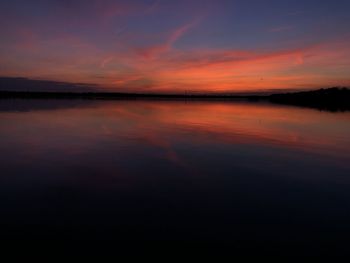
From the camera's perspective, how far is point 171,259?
5.39 m

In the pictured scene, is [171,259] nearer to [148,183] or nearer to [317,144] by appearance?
[148,183]

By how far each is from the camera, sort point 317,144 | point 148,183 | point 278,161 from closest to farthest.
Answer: point 148,183 → point 278,161 → point 317,144

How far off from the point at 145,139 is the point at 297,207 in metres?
12.9

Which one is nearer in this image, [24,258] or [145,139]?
[24,258]

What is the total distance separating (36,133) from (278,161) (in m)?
16.8

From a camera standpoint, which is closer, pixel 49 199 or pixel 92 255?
pixel 92 255

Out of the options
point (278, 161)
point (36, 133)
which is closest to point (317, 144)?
point (278, 161)

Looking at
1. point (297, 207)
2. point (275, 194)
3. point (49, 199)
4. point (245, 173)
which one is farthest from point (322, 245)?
point (49, 199)

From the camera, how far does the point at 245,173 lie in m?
11.5

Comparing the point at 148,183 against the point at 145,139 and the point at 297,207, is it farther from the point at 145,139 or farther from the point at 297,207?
the point at 145,139

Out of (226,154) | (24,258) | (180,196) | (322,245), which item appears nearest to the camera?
(24,258)

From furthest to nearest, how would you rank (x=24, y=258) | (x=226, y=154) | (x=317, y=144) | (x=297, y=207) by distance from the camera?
(x=317, y=144) → (x=226, y=154) → (x=297, y=207) → (x=24, y=258)

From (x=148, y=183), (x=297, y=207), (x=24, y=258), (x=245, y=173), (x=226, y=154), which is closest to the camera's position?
(x=24, y=258)

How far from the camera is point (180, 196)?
8.85 metres
